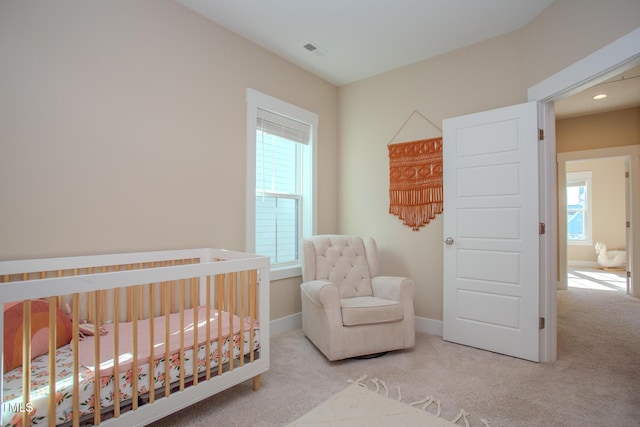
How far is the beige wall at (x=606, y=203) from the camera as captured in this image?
6445 millimetres

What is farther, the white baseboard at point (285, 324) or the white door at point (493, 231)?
the white baseboard at point (285, 324)

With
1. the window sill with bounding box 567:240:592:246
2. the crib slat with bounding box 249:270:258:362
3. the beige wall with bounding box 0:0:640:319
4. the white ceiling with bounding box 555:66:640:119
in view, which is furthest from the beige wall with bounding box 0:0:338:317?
the window sill with bounding box 567:240:592:246

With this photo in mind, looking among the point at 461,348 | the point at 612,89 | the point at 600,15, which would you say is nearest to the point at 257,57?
the point at 600,15

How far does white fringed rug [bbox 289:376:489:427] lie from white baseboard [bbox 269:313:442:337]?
1153mm

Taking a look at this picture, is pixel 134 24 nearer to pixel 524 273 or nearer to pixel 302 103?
pixel 302 103

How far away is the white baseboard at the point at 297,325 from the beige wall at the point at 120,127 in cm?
84

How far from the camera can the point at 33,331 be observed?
1431mm

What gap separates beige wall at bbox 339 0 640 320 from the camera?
221cm

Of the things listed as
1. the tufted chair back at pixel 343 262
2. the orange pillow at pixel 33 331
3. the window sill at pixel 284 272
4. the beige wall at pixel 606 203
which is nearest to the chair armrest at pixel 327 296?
the tufted chair back at pixel 343 262

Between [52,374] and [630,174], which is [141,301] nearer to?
[52,374]

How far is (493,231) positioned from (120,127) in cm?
275

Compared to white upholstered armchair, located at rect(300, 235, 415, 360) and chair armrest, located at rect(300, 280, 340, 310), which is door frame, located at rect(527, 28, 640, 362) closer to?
white upholstered armchair, located at rect(300, 235, 415, 360)

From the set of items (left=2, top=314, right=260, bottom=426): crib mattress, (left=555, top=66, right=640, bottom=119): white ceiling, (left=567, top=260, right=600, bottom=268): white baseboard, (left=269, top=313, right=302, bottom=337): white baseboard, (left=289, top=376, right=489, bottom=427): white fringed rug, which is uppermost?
(left=555, top=66, right=640, bottom=119): white ceiling

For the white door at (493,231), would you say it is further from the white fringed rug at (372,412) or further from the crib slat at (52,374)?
the crib slat at (52,374)
